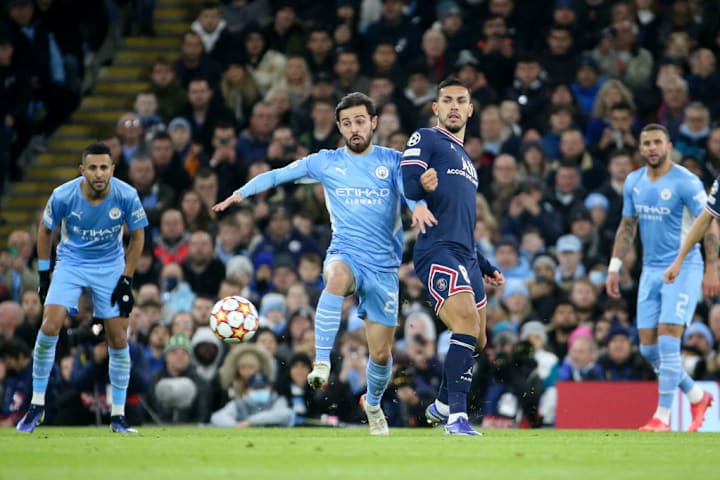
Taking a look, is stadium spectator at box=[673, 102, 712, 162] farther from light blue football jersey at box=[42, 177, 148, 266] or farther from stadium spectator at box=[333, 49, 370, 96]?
light blue football jersey at box=[42, 177, 148, 266]

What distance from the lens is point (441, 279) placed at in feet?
36.3

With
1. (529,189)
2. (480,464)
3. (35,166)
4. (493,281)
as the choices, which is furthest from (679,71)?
(480,464)

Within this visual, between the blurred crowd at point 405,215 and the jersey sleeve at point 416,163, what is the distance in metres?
4.77

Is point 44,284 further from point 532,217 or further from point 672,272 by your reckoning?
point 532,217

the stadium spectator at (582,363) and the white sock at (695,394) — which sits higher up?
the stadium spectator at (582,363)

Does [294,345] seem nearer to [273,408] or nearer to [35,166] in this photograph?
[273,408]

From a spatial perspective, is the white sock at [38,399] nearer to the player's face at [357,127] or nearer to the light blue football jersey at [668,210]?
the player's face at [357,127]

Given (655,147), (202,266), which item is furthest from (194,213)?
(655,147)

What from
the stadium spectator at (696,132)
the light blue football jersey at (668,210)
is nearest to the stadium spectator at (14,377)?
the light blue football jersey at (668,210)

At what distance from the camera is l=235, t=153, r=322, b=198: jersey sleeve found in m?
11.9

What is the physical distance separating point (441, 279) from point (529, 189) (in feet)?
24.1

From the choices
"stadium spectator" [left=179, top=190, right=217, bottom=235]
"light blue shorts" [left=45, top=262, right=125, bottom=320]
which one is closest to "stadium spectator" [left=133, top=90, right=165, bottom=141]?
"stadium spectator" [left=179, top=190, right=217, bottom=235]

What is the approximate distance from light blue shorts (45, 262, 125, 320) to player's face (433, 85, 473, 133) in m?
3.70

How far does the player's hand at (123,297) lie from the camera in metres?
12.9
